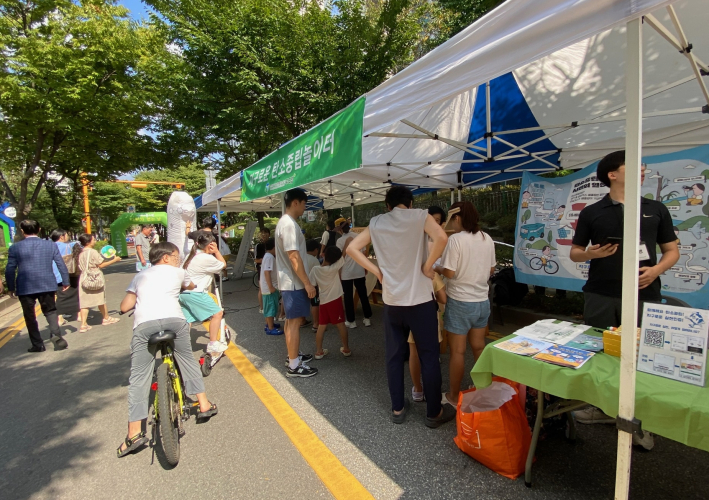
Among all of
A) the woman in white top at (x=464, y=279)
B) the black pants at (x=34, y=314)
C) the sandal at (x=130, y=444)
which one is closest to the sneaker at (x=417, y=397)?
the woman in white top at (x=464, y=279)

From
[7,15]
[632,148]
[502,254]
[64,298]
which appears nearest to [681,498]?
[632,148]

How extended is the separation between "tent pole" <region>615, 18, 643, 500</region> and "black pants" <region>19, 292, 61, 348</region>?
21.9ft

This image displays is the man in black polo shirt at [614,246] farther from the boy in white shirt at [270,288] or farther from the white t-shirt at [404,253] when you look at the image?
the boy in white shirt at [270,288]

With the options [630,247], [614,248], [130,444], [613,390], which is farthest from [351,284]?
[630,247]

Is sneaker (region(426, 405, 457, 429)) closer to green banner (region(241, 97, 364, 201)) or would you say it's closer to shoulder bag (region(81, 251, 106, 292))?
green banner (region(241, 97, 364, 201))

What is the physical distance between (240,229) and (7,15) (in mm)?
15446

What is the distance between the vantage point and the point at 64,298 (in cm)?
633

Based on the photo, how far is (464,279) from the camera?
275cm

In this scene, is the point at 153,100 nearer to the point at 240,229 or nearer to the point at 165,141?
the point at 165,141

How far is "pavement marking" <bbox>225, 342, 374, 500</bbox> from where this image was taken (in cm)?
214

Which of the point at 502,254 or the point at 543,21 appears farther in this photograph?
the point at 502,254

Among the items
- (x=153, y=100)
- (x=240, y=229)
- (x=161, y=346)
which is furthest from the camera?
(x=240, y=229)

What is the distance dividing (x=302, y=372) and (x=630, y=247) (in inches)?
123

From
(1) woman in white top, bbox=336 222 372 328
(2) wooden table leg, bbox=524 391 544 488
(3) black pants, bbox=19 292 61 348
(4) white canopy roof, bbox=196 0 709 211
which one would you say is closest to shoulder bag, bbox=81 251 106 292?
(3) black pants, bbox=19 292 61 348
